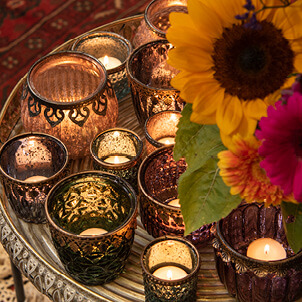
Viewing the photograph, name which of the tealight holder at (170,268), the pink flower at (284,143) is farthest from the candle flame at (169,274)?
the pink flower at (284,143)

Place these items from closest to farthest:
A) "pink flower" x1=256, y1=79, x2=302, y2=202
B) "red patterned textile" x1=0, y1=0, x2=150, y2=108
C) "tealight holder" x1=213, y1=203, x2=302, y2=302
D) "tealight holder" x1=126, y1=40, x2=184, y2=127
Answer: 1. "pink flower" x1=256, y1=79, x2=302, y2=202
2. "tealight holder" x1=213, y1=203, x2=302, y2=302
3. "tealight holder" x1=126, y1=40, x2=184, y2=127
4. "red patterned textile" x1=0, y1=0, x2=150, y2=108

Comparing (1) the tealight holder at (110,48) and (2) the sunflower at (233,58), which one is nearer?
(2) the sunflower at (233,58)

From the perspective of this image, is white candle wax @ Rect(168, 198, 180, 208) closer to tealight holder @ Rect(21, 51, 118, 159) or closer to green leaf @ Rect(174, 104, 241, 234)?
tealight holder @ Rect(21, 51, 118, 159)

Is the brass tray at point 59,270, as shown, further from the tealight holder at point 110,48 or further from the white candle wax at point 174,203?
the tealight holder at point 110,48

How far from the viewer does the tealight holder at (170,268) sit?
1.84 ft

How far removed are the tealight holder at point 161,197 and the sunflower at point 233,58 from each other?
0.21 meters

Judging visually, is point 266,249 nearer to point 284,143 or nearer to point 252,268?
point 252,268

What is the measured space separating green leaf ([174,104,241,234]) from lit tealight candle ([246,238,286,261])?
206 millimetres

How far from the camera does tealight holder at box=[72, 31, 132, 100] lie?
875 millimetres

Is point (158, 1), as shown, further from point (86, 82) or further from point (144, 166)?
point (144, 166)

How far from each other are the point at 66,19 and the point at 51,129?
128 cm

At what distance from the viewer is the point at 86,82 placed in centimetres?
81

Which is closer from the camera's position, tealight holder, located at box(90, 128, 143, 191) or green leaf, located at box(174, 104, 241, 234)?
green leaf, located at box(174, 104, 241, 234)

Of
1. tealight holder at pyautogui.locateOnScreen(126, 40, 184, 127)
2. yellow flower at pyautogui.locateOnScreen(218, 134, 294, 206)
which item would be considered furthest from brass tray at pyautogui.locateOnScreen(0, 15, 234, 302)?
yellow flower at pyautogui.locateOnScreen(218, 134, 294, 206)
